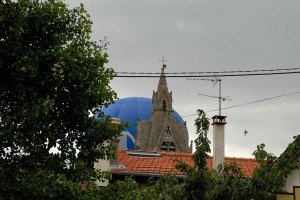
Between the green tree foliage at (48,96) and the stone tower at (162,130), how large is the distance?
68803 mm

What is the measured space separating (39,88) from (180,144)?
74962 millimetres

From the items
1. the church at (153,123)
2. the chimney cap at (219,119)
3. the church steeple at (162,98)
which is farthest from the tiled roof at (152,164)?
the church steeple at (162,98)

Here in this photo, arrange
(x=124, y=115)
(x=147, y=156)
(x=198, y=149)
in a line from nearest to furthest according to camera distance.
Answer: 1. (x=198, y=149)
2. (x=147, y=156)
3. (x=124, y=115)

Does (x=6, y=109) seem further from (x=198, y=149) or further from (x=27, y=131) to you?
(x=198, y=149)

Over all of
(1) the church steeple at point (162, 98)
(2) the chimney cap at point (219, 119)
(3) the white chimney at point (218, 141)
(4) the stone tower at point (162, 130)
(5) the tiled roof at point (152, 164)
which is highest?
(1) the church steeple at point (162, 98)

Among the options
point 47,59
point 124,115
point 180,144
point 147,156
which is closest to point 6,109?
point 47,59

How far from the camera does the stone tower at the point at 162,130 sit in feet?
280

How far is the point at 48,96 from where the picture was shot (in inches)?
485

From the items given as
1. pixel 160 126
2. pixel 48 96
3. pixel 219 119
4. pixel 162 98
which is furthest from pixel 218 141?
pixel 162 98

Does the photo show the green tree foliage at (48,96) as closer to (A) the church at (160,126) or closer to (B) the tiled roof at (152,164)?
(B) the tiled roof at (152,164)

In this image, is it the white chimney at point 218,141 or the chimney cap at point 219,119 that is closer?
the chimney cap at point 219,119

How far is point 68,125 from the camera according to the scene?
533 inches

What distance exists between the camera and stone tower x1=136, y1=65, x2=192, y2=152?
85250 millimetres

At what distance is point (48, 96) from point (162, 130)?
247 feet
